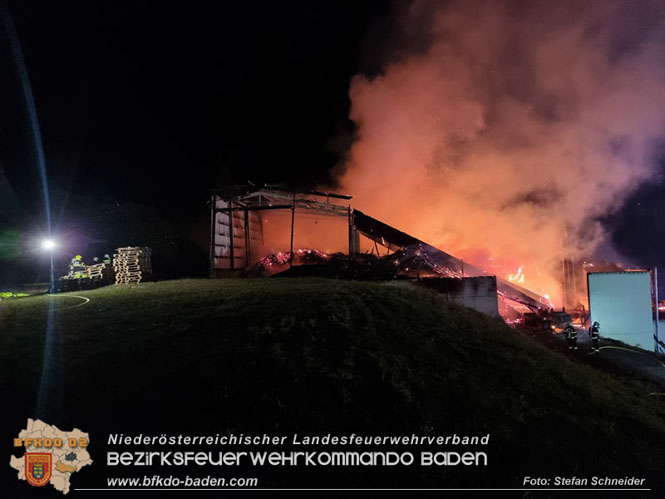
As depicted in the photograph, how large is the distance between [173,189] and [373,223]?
585 inches

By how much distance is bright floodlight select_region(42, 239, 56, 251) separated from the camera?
1867 cm

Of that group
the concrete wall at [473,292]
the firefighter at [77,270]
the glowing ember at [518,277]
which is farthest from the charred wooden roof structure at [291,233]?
the firefighter at [77,270]

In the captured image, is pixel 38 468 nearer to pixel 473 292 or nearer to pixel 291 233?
pixel 473 292

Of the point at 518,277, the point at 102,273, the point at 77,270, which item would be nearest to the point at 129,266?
the point at 102,273

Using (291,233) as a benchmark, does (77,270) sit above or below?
below

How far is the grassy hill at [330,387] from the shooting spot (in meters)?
4.16

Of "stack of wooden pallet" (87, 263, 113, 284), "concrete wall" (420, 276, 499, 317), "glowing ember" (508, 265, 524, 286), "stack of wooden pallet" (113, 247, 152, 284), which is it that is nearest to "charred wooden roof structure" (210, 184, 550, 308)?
"concrete wall" (420, 276, 499, 317)

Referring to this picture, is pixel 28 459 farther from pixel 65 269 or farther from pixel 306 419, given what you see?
pixel 65 269

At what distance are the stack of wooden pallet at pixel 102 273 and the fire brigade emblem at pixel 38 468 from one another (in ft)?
45.9

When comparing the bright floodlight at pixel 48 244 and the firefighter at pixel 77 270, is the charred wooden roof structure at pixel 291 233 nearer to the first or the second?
the firefighter at pixel 77 270

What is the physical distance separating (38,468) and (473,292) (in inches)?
505

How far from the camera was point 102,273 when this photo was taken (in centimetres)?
1596

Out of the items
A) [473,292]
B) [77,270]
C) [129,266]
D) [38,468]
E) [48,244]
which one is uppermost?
[48,244]

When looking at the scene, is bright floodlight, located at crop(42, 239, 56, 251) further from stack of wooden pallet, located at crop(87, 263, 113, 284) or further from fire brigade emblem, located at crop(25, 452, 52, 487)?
fire brigade emblem, located at crop(25, 452, 52, 487)
